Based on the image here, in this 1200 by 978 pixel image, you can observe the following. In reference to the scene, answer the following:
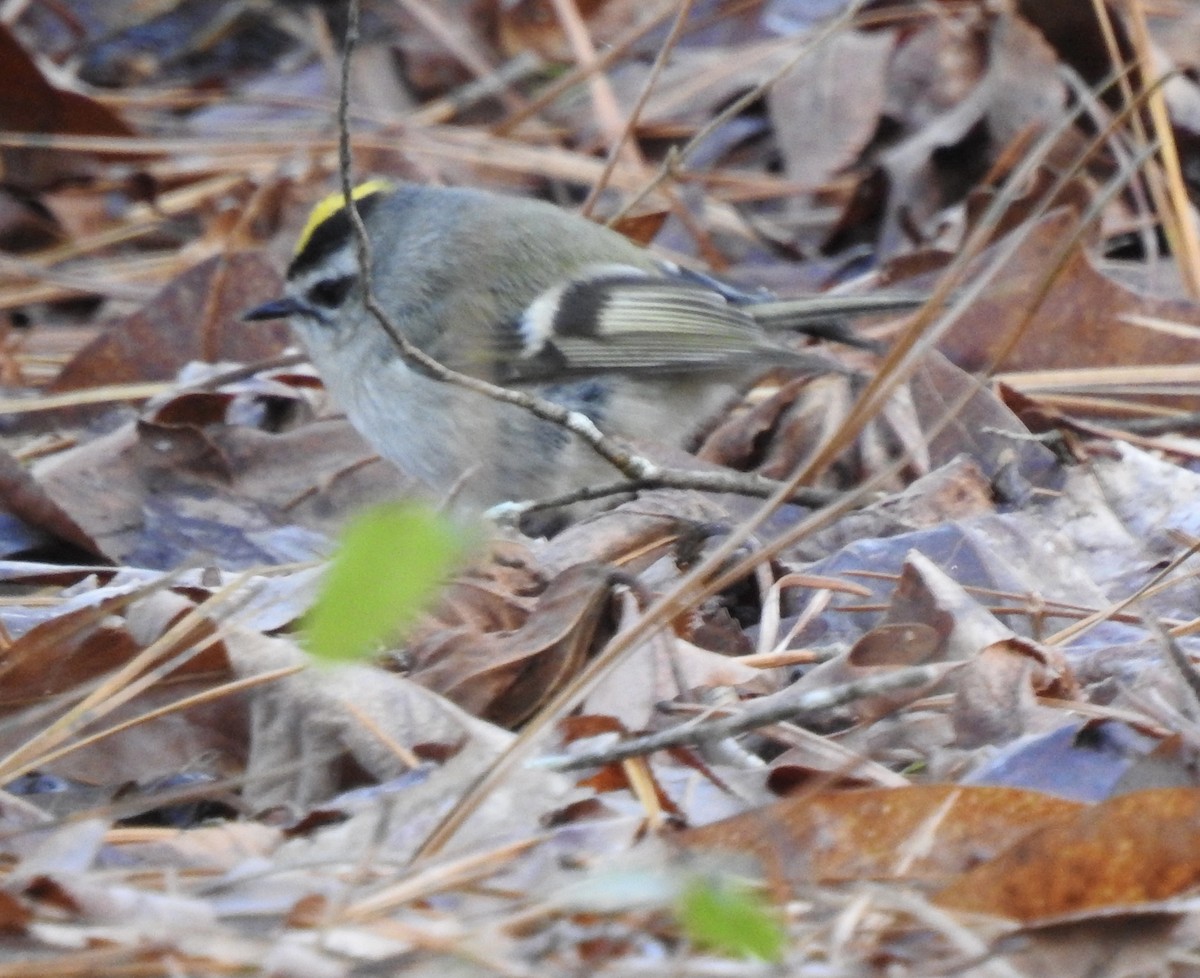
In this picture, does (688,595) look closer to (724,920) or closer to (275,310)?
Result: (724,920)

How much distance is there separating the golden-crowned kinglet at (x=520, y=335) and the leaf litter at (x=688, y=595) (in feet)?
0.54

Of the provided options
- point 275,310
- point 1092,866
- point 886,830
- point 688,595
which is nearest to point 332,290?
point 275,310

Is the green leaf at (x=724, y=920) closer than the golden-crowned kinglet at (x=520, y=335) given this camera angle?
Yes

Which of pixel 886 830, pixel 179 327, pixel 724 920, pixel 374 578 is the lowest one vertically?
pixel 179 327

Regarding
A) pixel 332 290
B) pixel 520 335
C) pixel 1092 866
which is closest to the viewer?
pixel 1092 866

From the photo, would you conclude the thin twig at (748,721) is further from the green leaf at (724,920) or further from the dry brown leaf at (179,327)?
the dry brown leaf at (179,327)

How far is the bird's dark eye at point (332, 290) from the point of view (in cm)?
394

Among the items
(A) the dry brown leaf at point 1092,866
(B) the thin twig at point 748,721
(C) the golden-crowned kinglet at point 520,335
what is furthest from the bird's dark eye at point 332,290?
(A) the dry brown leaf at point 1092,866

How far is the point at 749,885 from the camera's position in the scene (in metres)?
1.60

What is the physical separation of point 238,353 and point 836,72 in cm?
215

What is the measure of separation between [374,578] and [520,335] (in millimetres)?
2795

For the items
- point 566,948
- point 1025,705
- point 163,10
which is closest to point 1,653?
point 566,948

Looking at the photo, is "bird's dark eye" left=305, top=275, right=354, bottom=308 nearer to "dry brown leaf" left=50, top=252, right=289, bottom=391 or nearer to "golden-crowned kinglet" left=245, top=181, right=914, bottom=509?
"golden-crowned kinglet" left=245, top=181, right=914, bottom=509

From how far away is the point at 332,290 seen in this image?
12.9ft
